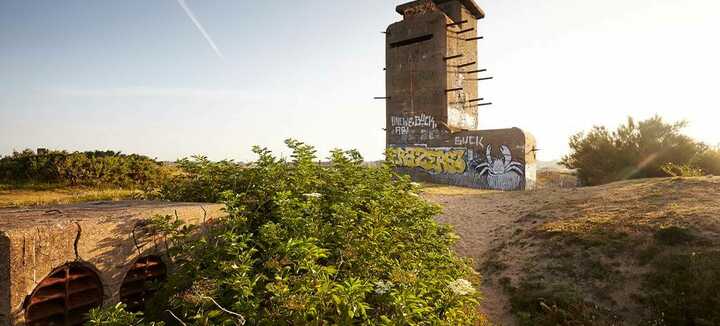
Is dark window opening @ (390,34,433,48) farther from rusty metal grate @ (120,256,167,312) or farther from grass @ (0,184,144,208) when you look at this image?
rusty metal grate @ (120,256,167,312)

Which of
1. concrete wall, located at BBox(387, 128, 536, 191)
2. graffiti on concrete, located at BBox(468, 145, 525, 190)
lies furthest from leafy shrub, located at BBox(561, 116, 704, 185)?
graffiti on concrete, located at BBox(468, 145, 525, 190)

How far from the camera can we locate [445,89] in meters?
21.9

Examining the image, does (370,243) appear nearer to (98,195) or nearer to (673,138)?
(98,195)

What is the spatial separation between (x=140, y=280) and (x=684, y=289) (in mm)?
7375

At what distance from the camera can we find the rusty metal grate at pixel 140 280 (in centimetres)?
338

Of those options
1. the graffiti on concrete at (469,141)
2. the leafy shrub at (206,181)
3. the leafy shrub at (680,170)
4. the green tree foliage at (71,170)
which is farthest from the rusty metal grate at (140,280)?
the leafy shrub at (680,170)

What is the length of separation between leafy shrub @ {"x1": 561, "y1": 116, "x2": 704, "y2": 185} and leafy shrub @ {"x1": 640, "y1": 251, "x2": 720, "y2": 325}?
15.6 metres

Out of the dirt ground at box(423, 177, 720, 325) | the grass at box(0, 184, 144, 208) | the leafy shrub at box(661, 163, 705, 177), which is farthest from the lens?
the leafy shrub at box(661, 163, 705, 177)

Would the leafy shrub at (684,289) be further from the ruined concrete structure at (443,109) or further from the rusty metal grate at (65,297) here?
the ruined concrete structure at (443,109)

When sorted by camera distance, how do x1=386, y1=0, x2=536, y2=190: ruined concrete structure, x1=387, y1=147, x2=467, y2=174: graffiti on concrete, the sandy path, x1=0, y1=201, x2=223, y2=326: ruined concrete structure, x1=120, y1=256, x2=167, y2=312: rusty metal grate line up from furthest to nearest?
x1=387, y1=147, x2=467, y2=174: graffiti on concrete, x1=386, y1=0, x2=536, y2=190: ruined concrete structure, the sandy path, x1=120, y1=256, x2=167, y2=312: rusty metal grate, x1=0, y1=201, x2=223, y2=326: ruined concrete structure

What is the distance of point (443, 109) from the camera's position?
71.9 ft

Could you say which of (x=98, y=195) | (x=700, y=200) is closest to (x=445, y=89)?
(x=700, y=200)

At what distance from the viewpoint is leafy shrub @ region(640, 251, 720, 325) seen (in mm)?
4898

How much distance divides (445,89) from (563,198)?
11499 millimetres
